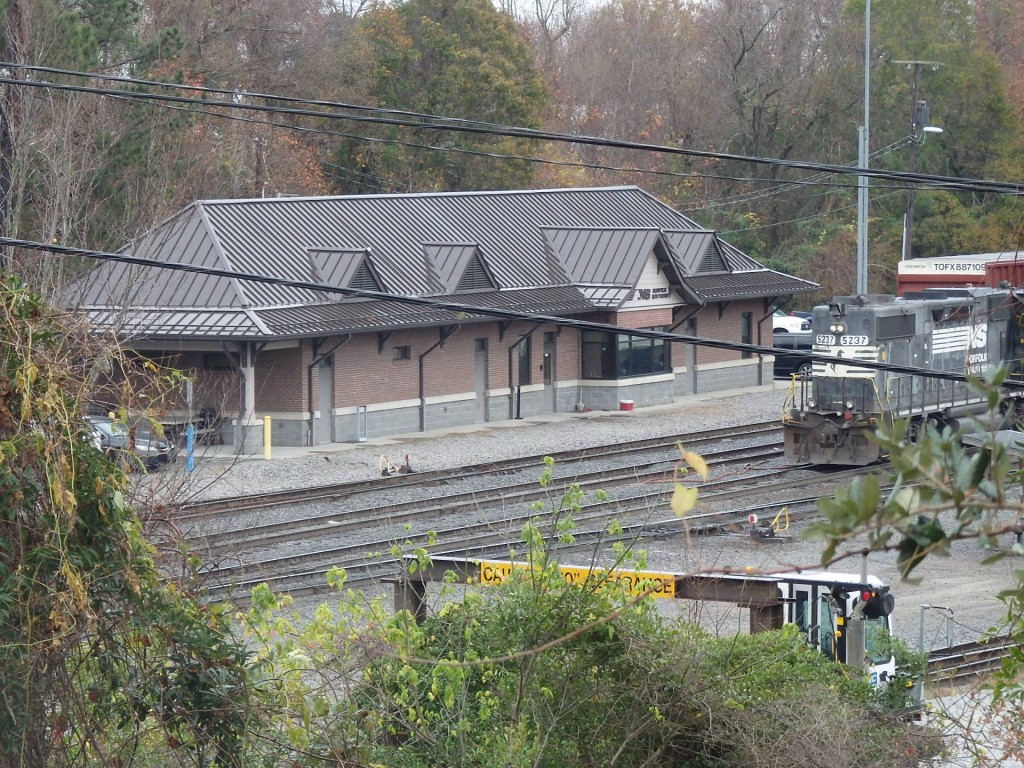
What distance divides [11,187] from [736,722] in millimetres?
14748

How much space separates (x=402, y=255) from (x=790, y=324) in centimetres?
2118

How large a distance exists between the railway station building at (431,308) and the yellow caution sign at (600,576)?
59.8ft

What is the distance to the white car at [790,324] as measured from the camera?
51.6 metres

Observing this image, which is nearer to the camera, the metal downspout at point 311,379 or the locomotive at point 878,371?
the locomotive at point 878,371

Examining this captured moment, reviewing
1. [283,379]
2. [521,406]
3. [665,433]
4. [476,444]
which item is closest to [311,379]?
[283,379]

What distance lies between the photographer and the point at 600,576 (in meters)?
7.94

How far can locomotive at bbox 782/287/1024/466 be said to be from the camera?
2750cm

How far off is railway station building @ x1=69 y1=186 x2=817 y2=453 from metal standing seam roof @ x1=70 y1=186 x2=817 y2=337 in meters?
0.06

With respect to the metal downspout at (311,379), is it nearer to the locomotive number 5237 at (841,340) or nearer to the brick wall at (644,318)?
the brick wall at (644,318)

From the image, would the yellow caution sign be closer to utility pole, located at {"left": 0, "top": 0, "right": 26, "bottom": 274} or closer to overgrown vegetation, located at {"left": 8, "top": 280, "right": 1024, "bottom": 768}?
overgrown vegetation, located at {"left": 8, "top": 280, "right": 1024, "bottom": 768}

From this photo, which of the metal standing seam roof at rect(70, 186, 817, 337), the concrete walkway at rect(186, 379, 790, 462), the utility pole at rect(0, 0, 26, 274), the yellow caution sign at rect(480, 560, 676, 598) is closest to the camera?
the yellow caution sign at rect(480, 560, 676, 598)

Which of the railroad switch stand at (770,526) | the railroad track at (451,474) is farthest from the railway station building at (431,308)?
the railroad switch stand at (770,526)

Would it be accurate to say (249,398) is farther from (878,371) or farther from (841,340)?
(878,371)

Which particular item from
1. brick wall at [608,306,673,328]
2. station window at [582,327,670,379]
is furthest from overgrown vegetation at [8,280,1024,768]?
station window at [582,327,670,379]
